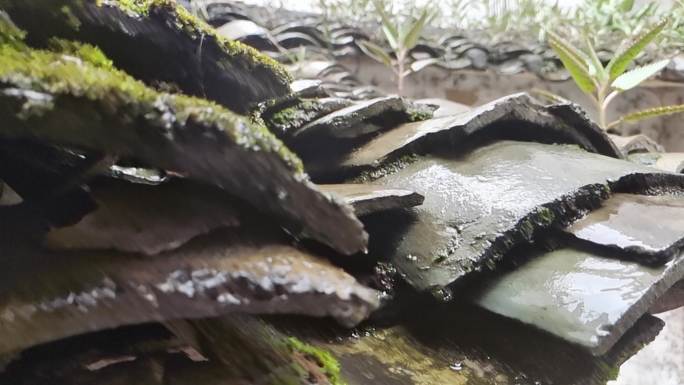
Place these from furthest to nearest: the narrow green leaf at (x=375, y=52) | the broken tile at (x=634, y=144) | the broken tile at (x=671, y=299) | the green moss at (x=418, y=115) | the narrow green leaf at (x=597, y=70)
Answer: the narrow green leaf at (x=375, y=52), the narrow green leaf at (x=597, y=70), the broken tile at (x=634, y=144), the green moss at (x=418, y=115), the broken tile at (x=671, y=299)

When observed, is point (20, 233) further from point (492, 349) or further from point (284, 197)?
point (492, 349)

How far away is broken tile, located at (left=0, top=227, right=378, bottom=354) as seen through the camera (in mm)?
688

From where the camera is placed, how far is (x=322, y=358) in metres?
0.92

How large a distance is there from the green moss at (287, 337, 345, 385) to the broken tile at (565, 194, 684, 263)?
1.71 ft

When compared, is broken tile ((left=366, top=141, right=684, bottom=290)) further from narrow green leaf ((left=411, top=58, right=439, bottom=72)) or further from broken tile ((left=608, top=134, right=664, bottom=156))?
narrow green leaf ((left=411, top=58, right=439, bottom=72))

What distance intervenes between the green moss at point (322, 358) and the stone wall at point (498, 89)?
2.66 metres

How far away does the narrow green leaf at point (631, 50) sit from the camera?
215cm

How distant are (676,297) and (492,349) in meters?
0.43

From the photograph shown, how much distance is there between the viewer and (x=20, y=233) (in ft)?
2.73

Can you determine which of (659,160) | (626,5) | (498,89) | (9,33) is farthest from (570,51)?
(9,33)

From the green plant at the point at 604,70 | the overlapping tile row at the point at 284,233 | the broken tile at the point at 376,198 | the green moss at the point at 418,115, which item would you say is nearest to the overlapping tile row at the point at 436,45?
the green plant at the point at 604,70

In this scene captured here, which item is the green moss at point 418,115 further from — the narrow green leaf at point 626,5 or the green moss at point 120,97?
the narrow green leaf at point 626,5

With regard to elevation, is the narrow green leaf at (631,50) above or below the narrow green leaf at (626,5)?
below

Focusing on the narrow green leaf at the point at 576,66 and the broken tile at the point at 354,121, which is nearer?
the broken tile at the point at 354,121
